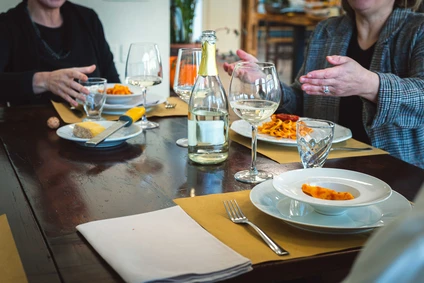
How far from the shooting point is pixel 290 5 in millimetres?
7461

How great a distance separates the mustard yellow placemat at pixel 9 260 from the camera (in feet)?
2.43

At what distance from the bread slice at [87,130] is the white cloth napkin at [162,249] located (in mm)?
511

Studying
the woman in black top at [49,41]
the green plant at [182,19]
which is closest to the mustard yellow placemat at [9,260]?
the woman in black top at [49,41]

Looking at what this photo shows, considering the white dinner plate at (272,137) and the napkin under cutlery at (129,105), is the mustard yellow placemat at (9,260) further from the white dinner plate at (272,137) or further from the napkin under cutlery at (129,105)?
the napkin under cutlery at (129,105)

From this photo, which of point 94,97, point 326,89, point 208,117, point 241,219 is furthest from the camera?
point 94,97

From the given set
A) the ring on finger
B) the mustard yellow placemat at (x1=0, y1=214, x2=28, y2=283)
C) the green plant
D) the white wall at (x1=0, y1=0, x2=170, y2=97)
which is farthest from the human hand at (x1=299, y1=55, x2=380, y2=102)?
the green plant

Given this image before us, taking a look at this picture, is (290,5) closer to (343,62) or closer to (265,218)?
(343,62)

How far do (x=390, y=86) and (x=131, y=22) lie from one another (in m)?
2.42

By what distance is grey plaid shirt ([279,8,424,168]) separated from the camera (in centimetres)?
149

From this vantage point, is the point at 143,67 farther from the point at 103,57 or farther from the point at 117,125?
the point at 103,57

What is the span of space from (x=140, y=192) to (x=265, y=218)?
27cm

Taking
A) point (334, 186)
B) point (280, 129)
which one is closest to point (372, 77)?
point (280, 129)

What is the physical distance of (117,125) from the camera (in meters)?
1.39

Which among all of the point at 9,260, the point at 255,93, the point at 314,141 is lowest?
the point at 9,260
